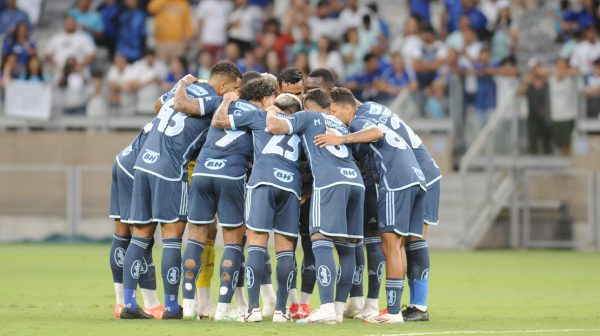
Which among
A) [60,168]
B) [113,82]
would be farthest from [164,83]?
[60,168]

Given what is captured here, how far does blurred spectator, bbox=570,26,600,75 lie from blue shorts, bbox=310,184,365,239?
1335 centimetres

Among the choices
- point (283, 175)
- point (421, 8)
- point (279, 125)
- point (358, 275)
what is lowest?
point (358, 275)

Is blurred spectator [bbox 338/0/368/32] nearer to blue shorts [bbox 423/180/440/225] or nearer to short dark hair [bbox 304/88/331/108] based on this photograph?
blue shorts [bbox 423/180/440/225]

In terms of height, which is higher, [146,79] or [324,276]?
[146,79]

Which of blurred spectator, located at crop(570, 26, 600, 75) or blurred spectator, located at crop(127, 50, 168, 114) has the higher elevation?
blurred spectator, located at crop(570, 26, 600, 75)

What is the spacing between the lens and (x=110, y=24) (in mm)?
28438

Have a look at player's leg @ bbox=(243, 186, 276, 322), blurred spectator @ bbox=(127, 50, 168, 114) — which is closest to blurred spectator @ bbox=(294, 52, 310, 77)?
blurred spectator @ bbox=(127, 50, 168, 114)

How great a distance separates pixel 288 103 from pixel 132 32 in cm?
1572

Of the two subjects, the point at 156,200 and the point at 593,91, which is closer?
the point at 156,200

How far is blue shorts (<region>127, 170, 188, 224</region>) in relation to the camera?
1271cm

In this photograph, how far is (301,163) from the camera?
1293 cm

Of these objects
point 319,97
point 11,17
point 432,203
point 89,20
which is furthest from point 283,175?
point 11,17

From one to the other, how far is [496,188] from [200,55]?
6501 millimetres

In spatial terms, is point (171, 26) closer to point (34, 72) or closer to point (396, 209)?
point (34, 72)
